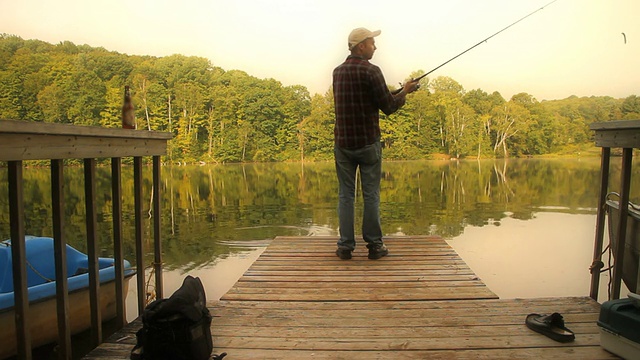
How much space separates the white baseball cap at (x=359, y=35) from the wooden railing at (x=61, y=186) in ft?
5.51

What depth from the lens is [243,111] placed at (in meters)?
51.3

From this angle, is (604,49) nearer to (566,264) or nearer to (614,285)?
(566,264)

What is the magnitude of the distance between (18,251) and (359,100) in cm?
248

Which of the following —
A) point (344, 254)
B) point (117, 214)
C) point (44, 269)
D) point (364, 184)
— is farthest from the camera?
point (44, 269)

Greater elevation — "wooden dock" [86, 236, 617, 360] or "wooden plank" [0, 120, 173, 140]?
"wooden plank" [0, 120, 173, 140]

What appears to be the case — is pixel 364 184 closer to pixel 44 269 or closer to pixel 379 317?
pixel 379 317

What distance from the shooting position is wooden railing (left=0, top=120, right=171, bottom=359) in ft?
5.71

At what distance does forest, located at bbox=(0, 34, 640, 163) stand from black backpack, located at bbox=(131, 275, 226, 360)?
151ft

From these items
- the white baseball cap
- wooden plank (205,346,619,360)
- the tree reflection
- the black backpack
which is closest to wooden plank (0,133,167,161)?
the black backpack

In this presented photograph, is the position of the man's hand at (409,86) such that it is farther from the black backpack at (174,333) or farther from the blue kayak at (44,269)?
the blue kayak at (44,269)

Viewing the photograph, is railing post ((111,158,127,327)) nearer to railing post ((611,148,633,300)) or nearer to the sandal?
the sandal

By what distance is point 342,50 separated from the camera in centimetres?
376

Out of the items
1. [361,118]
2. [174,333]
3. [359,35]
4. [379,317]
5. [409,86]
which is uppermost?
[359,35]

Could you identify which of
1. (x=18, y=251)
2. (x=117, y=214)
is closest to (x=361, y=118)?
(x=117, y=214)
